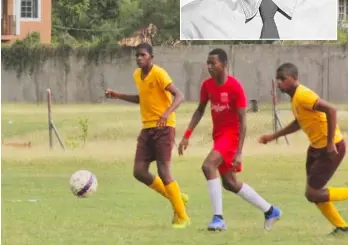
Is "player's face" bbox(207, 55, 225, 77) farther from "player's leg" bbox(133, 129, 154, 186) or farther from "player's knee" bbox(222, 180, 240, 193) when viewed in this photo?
"player's leg" bbox(133, 129, 154, 186)

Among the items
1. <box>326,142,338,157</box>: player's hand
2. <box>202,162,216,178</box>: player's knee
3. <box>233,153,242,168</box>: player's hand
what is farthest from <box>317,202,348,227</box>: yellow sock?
<box>202,162,216,178</box>: player's knee

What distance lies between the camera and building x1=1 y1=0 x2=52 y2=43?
57000mm

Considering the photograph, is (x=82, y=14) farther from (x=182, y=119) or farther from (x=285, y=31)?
(x=182, y=119)

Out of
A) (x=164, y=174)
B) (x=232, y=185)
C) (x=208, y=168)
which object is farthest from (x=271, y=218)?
(x=164, y=174)

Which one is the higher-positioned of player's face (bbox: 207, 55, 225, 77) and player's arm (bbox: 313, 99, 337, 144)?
player's face (bbox: 207, 55, 225, 77)

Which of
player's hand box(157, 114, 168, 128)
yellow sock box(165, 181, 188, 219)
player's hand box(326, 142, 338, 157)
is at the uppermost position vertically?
player's hand box(157, 114, 168, 128)

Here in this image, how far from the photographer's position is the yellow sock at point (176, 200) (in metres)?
11.5

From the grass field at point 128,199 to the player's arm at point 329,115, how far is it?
3.13ft

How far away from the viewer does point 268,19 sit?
52.1 m

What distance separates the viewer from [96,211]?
13.2 m

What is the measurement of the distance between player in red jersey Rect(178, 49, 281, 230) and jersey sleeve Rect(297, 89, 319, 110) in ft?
2.82

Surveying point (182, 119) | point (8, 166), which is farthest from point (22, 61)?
point (8, 166)

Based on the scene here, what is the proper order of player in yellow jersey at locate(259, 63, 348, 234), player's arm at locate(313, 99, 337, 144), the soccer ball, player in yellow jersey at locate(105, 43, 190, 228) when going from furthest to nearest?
the soccer ball < player in yellow jersey at locate(105, 43, 190, 228) < player in yellow jersey at locate(259, 63, 348, 234) < player's arm at locate(313, 99, 337, 144)

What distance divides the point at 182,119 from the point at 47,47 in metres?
15.2
